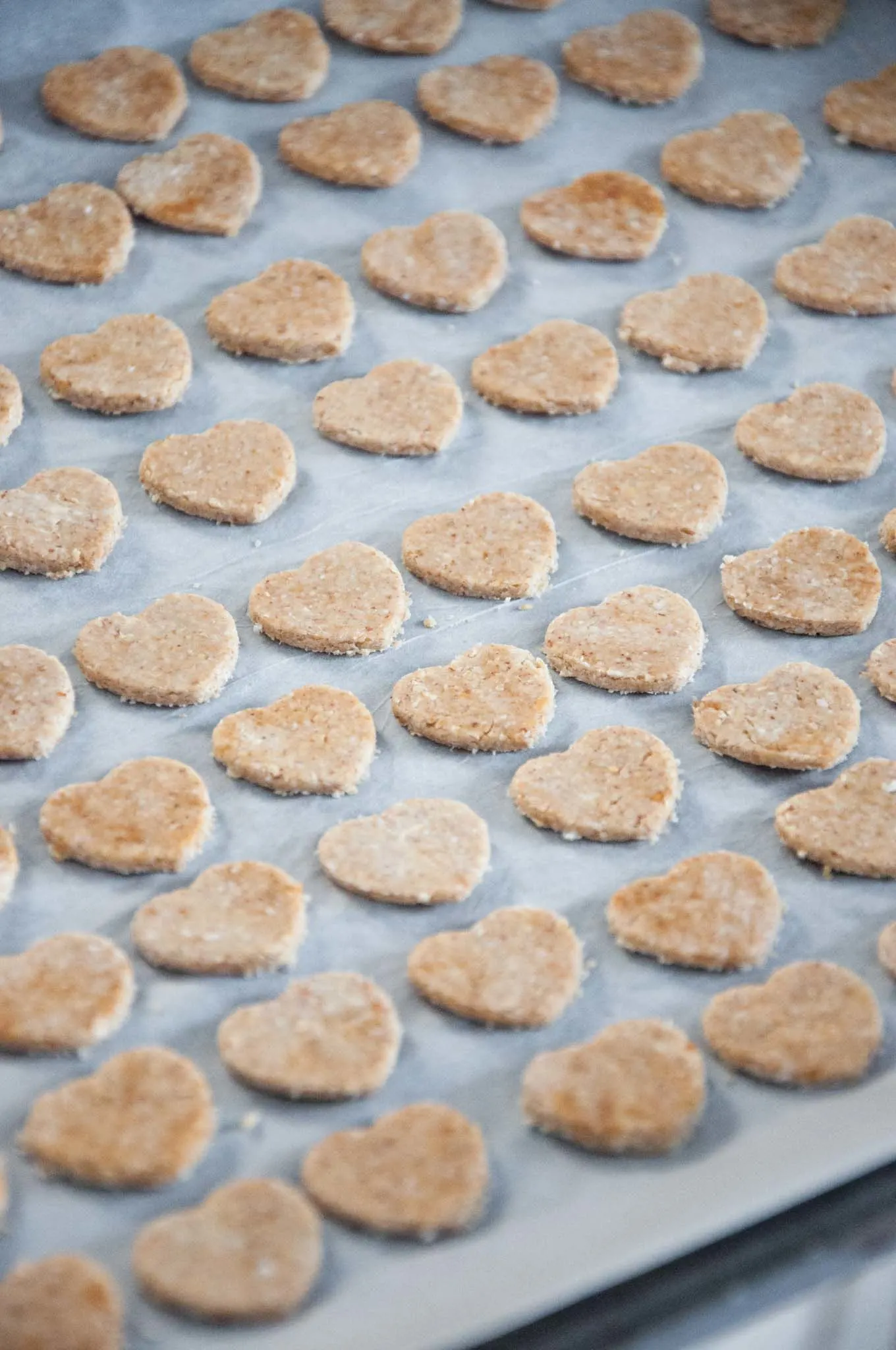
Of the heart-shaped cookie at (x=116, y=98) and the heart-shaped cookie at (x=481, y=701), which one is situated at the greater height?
the heart-shaped cookie at (x=116, y=98)

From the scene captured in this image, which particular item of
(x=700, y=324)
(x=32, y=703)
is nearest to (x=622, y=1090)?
(x=32, y=703)

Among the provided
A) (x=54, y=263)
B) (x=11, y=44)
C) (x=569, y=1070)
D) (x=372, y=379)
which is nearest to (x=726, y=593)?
(x=372, y=379)

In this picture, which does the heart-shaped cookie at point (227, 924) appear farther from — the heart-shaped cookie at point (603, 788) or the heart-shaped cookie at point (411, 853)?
the heart-shaped cookie at point (603, 788)

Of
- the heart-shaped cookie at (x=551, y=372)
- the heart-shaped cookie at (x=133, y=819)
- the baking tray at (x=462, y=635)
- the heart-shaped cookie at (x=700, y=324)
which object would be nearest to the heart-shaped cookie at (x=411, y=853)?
the baking tray at (x=462, y=635)

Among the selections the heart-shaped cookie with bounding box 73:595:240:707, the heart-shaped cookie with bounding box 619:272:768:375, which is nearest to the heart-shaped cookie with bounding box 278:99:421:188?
the heart-shaped cookie with bounding box 619:272:768:375

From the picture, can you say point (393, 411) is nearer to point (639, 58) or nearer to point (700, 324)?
point (700, 324)

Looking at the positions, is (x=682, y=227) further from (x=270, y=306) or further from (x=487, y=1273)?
(x=487, y=1273)

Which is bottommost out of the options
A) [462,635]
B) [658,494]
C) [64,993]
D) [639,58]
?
[64,993]
